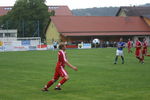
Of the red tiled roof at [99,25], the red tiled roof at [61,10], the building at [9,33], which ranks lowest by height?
the building at [9,33]

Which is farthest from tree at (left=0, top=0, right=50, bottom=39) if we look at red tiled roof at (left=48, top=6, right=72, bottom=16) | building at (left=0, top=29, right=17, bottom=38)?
red tiled roof at (left=48, top=6, right=72, bottom=16)

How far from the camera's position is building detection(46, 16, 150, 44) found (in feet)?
250

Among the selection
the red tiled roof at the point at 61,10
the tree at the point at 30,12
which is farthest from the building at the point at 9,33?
the red tiled roof at the point at 61,10

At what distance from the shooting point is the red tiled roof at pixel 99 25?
254 feet

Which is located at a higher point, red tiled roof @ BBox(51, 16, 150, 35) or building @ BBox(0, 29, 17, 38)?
red tiled roof @ BBox(51, 16, 150, 35)

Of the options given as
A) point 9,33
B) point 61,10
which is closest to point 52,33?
point 9,33

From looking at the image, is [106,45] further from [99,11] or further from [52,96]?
[99,11]

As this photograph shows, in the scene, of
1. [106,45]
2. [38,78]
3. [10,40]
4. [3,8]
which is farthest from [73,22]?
[3,8]

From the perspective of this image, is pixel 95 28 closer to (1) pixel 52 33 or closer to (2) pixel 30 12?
(1) pixel 52 33

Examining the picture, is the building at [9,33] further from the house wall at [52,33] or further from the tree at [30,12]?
the tree at [30,12]

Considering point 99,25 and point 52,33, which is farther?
point 52,33

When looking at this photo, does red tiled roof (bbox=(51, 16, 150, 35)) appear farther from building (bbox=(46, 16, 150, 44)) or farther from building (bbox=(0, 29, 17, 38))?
building (bbox=(0, 29, 17, 38))

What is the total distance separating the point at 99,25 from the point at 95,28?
2.08 meters

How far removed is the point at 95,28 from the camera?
258ft
